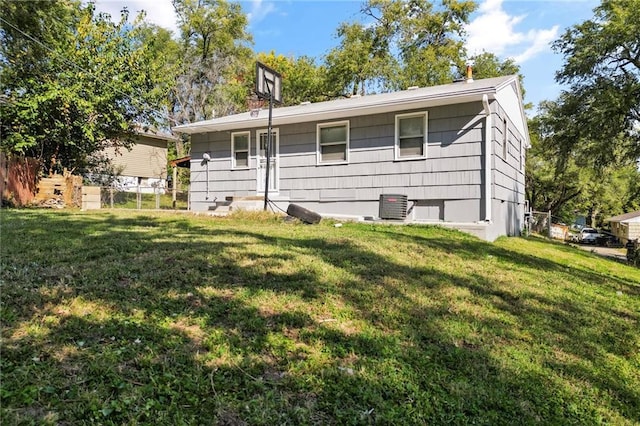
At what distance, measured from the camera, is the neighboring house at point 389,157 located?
27.5 ft

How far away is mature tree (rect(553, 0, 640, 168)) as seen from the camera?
1431cm

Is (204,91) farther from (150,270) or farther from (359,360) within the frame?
(359,360)

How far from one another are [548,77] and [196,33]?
22.2 metres

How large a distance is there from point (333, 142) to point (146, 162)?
16.3 meters

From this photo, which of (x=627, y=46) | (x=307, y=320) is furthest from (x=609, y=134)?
(x=307, y=320)

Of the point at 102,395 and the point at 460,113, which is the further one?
the point at 460,113

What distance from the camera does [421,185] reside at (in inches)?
353

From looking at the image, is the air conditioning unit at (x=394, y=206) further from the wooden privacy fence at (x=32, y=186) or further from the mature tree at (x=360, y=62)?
the mature tree at (x=360, y=62)

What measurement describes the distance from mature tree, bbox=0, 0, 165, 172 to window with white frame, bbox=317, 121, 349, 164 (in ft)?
23.4

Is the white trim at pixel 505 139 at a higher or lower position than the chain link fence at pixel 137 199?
higher

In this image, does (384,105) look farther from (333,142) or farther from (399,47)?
(399,47)

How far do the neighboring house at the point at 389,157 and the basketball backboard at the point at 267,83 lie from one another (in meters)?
0.88

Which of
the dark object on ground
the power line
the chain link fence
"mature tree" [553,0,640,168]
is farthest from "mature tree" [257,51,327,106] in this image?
the dark object on ground

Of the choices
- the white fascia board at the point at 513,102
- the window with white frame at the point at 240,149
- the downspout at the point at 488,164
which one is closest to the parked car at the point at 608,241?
the white fascia board at the point at 513,102
